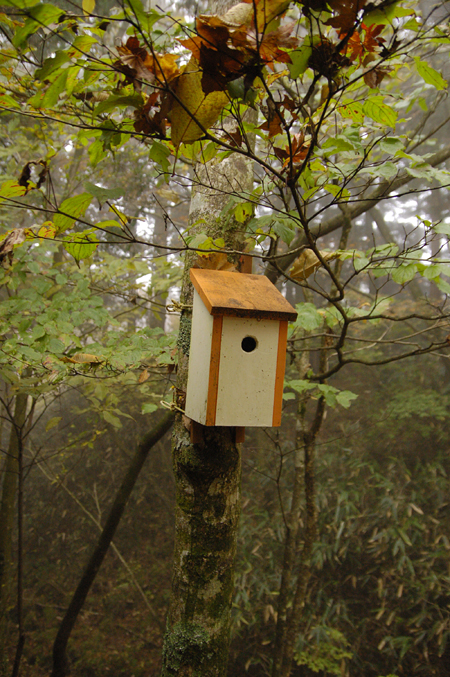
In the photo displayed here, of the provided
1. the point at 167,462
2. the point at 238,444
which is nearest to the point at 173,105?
the point at 238,444

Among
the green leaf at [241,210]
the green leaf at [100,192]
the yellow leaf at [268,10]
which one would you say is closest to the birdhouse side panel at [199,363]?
the green leaf at [241,210]

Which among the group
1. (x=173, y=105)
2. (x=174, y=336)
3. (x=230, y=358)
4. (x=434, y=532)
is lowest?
(x=434, y=532)

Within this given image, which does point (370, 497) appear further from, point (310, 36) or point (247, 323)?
point (310, 36)

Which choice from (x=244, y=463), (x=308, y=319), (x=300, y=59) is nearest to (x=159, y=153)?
(x=300, y=59)

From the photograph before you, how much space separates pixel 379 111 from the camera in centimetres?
94

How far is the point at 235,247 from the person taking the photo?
1.43 metres

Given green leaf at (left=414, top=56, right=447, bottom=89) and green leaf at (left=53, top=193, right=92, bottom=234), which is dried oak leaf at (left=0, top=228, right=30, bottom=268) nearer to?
green leaf at (left=53, top=193, right=92, bottom=234)

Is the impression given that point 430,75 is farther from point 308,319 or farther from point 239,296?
point 308,319

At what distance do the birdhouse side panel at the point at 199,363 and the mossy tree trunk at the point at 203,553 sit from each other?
0.36ft

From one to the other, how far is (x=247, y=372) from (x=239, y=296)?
0.21 m

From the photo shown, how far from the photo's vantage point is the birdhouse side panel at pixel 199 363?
1104mm

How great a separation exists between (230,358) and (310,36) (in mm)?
720

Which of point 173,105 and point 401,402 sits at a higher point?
point 173,105

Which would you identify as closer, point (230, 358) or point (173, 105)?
point (173, 105)
